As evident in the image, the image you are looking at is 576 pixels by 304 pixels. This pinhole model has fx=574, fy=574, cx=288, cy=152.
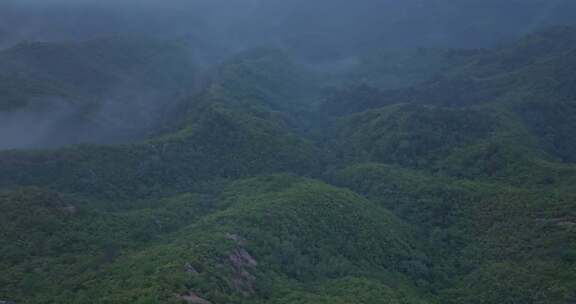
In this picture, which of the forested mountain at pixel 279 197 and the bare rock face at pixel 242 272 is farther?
the forested mountain at pixel 279 197

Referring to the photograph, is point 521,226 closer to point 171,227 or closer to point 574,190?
point 574,190

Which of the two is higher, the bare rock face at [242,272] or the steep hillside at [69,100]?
the steep hillside at [69,100]

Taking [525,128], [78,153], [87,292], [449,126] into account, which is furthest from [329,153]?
[87,292]

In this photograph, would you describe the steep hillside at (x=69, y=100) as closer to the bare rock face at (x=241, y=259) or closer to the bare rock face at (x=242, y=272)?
the bare rock face at (x=241, y=259)

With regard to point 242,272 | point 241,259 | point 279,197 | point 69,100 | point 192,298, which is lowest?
point 192,298

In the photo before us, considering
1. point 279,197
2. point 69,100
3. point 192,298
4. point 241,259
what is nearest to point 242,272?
point 241,259

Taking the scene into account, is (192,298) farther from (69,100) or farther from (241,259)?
(69,100)

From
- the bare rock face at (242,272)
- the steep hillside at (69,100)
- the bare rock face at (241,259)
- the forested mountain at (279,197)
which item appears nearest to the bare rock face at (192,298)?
the forested mountain at (279,197)

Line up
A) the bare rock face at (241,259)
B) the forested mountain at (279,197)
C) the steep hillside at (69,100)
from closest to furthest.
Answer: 1. the forested mountain at (279,197)
2. the bare rock face at (241,259)
3. the steep hillside at (69,100)
